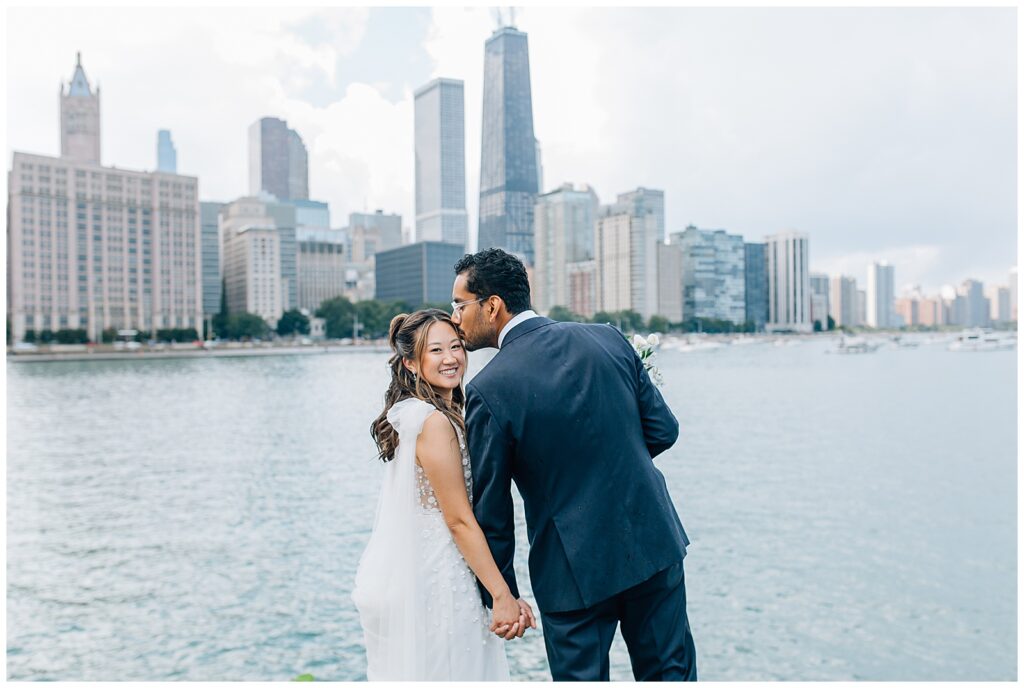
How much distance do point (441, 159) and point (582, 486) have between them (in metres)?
129

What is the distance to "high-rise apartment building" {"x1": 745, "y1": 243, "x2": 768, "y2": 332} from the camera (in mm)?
88250

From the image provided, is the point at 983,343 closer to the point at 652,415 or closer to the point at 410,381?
the point at 652,415

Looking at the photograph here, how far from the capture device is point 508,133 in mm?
69125

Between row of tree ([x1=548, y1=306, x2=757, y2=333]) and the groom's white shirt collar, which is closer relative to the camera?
the groom's white shirt collar

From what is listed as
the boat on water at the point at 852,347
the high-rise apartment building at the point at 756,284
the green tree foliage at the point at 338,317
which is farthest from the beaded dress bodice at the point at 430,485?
the high-rise apartment building at the point at 756,284

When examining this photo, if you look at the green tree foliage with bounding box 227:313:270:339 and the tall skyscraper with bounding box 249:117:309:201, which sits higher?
the tall skyscraper with bounding box 249:117:309:201

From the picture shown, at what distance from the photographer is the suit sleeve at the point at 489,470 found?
2102mm

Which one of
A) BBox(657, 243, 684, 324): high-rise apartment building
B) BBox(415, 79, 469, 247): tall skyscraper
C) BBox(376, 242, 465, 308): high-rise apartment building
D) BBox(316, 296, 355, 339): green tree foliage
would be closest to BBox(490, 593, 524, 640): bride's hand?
BBox(376, 242, 465, 308): high-rise apartment building

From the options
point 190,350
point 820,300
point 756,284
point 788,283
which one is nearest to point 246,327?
point 190,350

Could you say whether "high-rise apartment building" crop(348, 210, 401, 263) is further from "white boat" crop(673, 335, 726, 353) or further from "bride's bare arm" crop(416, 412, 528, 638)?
"bride's bare arm" crop(416, 412, 528, 638)

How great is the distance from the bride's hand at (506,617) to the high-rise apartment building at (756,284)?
287ft

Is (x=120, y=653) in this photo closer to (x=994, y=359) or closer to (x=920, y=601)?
(x=920, y=601)

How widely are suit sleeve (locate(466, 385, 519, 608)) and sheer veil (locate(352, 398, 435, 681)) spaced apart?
25 centimetres

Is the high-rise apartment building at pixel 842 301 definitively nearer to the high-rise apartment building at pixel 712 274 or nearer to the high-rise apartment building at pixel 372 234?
the high-rise apartment building at pixel 712 274
